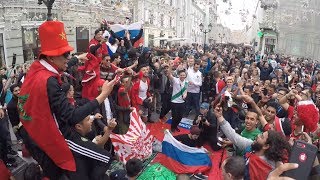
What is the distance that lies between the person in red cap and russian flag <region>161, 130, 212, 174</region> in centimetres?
320

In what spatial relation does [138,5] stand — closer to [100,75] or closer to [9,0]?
[9,0]

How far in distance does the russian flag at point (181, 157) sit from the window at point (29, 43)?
1167cm

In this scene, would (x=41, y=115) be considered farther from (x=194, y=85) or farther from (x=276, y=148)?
(x=194, y=85)

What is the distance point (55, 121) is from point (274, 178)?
190 centimetres

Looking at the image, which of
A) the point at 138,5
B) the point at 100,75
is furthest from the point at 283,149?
the point at 138,5

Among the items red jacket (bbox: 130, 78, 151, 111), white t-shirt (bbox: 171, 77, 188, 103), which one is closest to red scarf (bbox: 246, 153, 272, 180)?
red jacket (bbox: 130, 78, 151, 111)

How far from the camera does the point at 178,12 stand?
5384 cm

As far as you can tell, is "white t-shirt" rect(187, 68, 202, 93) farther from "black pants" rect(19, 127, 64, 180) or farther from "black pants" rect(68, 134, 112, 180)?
"black pants" rect(19, 127, 64, 180)

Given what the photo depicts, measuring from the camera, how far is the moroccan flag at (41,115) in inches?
106

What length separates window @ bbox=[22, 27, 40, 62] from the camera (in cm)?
1567

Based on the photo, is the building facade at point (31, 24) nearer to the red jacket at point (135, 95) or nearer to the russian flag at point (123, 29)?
the russian flag at point (123, 29)

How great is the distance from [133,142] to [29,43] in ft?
38.8

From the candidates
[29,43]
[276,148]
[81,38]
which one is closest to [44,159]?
[276,148]

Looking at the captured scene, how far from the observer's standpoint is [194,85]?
10242mm
